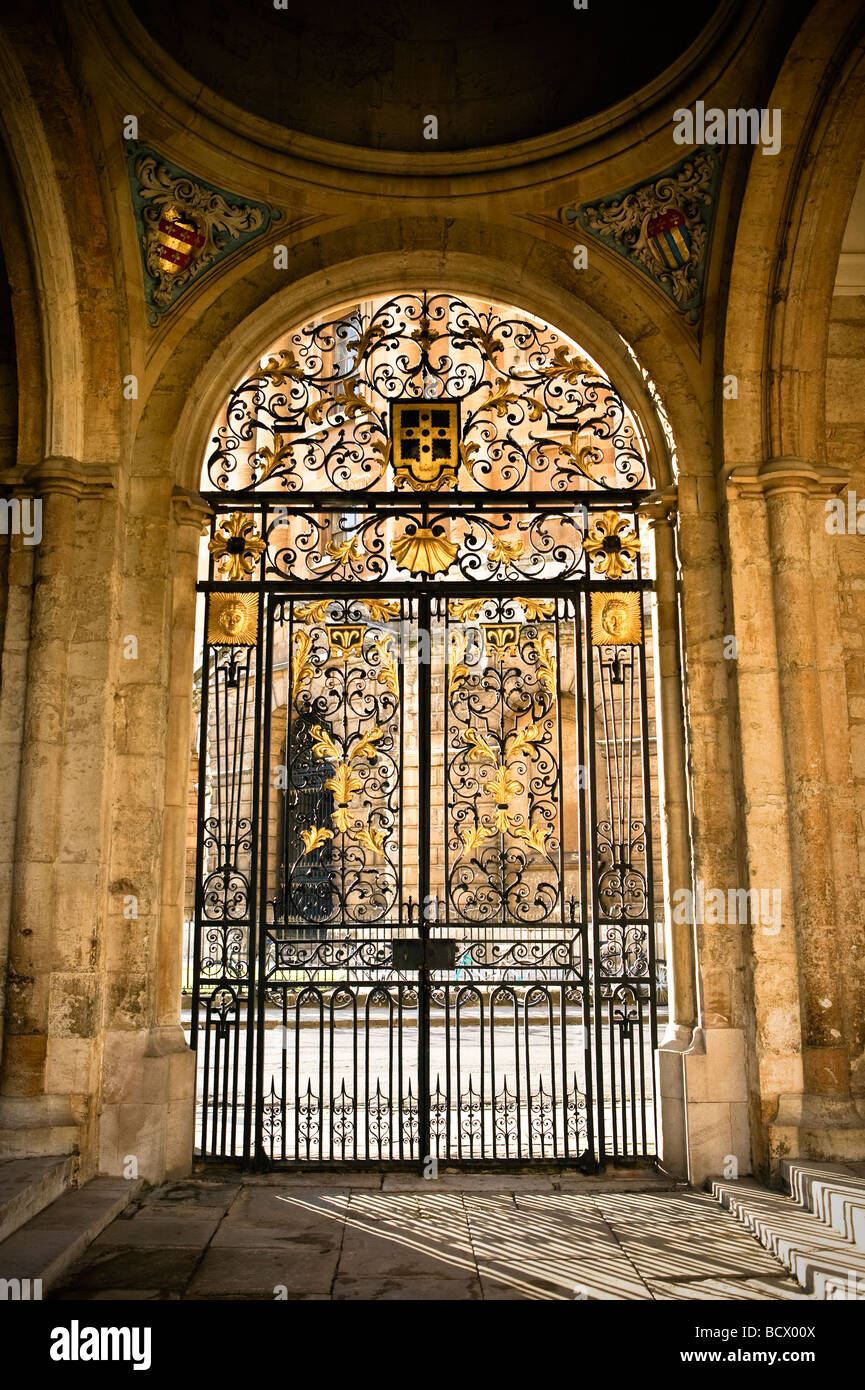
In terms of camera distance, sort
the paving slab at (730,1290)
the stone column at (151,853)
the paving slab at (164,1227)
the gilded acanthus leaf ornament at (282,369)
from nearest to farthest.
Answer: the paving slab at (730,1290) < the paving slab at (164,1227) < the stone column at (151,853) < the gilded acanthus leaf ornament at (282,369)

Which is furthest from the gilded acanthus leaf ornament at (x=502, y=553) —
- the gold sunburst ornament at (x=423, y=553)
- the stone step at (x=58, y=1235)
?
the stone step at (x=58, y=1235)

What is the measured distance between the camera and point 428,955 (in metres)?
6.12

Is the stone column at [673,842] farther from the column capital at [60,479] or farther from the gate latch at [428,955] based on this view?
the column capital at [60,479]

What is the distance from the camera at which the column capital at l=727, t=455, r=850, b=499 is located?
231 inches

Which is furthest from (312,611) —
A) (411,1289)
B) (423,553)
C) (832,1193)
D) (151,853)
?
(832,1193)

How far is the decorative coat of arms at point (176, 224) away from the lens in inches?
250

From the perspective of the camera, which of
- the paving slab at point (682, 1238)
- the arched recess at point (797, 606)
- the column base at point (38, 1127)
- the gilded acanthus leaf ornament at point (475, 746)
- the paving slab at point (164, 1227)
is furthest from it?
the gilded acanthus leaf ornament at point (475, 746)

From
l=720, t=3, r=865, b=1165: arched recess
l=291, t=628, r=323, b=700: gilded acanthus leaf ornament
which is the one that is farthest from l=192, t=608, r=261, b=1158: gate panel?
l=720, t=3, r=865, b=1165: arched recess

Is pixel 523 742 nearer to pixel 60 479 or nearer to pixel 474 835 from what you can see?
pixel 474 835

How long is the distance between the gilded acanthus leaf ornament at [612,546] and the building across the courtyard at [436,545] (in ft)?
0.12

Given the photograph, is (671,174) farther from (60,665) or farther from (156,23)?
(60,665)

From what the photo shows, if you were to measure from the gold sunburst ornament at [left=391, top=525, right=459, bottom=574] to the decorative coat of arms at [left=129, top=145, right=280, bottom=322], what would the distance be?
1951mm
